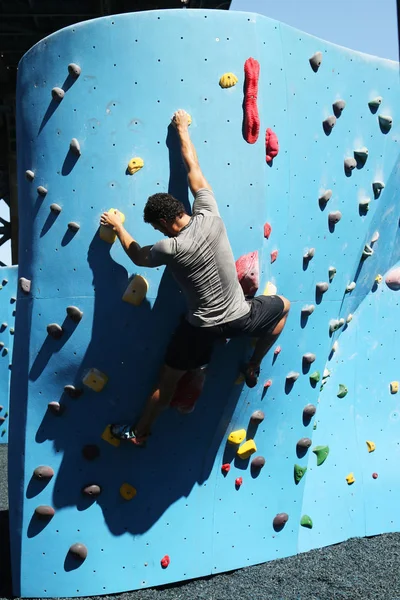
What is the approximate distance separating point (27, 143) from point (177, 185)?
2.88 feet

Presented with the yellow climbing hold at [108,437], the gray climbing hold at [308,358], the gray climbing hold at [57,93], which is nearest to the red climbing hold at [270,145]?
the gray climbing hold at [57,93]

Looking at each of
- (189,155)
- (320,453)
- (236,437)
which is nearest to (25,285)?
(189,155)

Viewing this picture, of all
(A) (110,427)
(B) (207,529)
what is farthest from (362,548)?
(A) (110,427)

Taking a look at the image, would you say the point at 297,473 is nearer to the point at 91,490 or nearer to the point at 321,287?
the point at 321,287

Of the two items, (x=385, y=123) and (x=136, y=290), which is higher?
(x=385, y=123)

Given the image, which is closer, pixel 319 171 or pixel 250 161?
pixel 250 161

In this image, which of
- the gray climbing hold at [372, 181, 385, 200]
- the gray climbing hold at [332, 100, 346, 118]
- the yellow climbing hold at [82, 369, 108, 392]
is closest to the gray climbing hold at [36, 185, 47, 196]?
the yellow climbing hold at [82, 369, 108, 392]

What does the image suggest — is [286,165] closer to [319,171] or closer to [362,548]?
[319,171]

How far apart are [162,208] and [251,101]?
797 mm

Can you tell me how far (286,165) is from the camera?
4.04 m

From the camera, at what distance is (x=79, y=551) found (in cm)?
400

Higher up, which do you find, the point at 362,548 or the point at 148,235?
the point at 148,235

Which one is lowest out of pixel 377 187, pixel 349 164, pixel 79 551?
pixel 79 551

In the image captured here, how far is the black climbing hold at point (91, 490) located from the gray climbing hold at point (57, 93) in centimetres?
211
